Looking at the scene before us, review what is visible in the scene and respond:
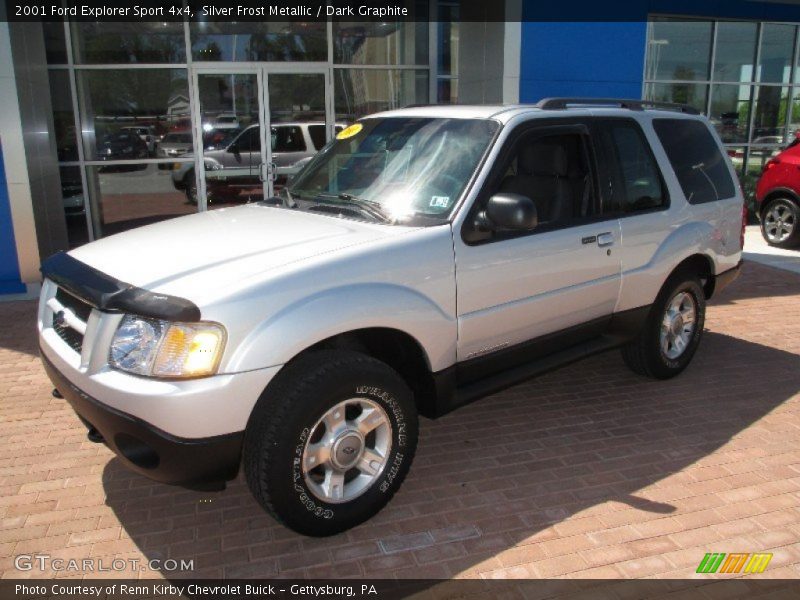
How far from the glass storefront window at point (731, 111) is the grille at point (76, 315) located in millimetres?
14403

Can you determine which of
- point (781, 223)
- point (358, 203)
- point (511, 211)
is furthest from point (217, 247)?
point (781, 223)

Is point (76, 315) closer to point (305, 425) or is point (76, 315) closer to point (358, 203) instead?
point (305, 425)

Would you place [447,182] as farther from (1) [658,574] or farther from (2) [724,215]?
(2) [724,215]

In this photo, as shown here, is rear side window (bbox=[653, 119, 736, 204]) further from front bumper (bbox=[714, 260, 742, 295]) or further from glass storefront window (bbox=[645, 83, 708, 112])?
glass storefront window (bbox=[645, 83, 708, 112])

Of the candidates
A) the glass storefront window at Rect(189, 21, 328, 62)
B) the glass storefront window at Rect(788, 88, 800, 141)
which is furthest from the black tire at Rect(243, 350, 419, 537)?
the glass storefront window at Rect(788, 88, 800, 141)

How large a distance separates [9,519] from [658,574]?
3.22 meters

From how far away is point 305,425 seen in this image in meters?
3.06

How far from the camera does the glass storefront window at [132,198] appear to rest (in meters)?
10.9

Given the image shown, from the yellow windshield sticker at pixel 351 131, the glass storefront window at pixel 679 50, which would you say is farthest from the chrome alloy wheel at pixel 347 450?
the glass storefront window at pixel 679 50

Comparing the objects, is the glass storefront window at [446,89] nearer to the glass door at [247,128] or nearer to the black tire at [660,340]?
the glass door at [247,128]

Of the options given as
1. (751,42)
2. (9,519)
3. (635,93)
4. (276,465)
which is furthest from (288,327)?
(751,42)

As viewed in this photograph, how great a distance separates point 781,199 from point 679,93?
4308mm

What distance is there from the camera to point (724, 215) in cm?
545

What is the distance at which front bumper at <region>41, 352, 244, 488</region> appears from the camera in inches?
112
